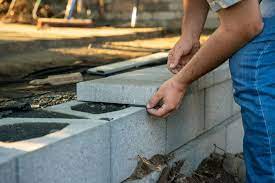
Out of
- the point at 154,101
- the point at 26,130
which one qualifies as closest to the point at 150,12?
the point at 154,101

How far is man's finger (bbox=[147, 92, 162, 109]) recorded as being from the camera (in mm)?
2219

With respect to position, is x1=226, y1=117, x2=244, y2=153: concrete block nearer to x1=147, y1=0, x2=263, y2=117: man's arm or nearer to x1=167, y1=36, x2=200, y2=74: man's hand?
x1=167, y1=36, x2=200, y2=74: man's hand

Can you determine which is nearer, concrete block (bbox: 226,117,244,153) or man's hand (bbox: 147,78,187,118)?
man's hand (bbox: 147,78,187,118)

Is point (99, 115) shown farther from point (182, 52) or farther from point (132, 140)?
point (182, 52)

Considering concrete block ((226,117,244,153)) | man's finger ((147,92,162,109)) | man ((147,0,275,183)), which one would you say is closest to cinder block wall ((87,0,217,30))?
concrete block ((226,117,244,153))

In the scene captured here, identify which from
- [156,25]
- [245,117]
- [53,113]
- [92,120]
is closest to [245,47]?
[245,117]

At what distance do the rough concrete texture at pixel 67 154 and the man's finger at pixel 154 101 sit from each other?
1.03 ft

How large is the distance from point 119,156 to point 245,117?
20.9 inches

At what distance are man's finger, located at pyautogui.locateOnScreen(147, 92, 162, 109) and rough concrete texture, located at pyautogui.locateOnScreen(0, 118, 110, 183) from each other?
1.03 feet

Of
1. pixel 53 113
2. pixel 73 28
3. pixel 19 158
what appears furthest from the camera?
pixel 73 28

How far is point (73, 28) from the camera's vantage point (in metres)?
9.05

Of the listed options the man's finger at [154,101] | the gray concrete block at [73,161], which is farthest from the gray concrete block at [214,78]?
the gray concrete block at [73,161]

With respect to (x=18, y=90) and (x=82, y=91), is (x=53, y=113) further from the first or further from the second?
(x=18, y=90)

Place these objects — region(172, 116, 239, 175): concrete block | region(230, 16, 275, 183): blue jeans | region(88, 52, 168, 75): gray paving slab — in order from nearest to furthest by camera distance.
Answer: region(230, 16, 275, 183): blue jeans, region(172, 116, 239, 175): concrete block, region(88, 52, 168, 75): gray paving slab
